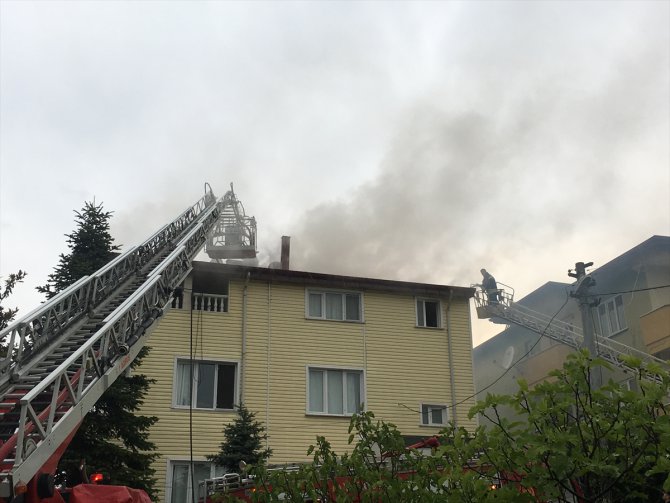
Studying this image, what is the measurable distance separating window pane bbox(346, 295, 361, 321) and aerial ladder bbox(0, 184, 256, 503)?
607cm

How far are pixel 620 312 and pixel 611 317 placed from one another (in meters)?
0.65

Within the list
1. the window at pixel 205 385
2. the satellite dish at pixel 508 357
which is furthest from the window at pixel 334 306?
the satellite dish at pixel 508 357

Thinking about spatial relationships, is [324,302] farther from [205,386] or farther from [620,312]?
[620,312]

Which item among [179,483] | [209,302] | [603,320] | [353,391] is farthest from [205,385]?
[603,320]

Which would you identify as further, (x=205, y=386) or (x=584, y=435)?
(x=205, y=386)

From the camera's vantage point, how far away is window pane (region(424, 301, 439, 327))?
79.8 ft

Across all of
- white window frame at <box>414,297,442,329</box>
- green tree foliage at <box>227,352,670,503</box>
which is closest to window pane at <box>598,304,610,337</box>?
white window frame at <box>414,297,442,329</box>

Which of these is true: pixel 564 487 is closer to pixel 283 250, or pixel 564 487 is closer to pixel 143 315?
pixel 143 315

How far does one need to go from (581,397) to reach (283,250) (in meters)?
21.3

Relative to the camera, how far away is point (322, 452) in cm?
878

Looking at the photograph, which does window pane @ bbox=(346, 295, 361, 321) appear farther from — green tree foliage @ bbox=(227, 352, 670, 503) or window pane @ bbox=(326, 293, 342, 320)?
green tree foliage @ bbox=(227, 352, 670, 503)

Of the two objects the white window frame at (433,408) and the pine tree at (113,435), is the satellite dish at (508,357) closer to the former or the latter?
the white window frame at (433,408)

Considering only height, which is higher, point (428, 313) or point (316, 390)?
point (428, 313)

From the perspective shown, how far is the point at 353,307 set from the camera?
2370 centimetres
